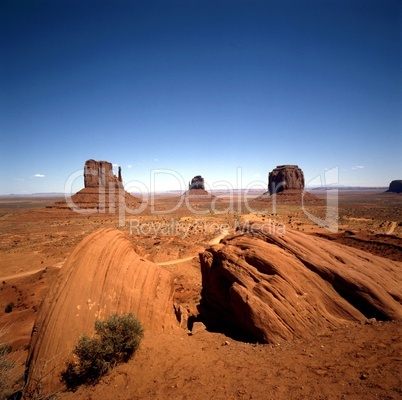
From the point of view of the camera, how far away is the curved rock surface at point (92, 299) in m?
5.93

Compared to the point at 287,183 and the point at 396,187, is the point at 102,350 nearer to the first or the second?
the point at 287,183

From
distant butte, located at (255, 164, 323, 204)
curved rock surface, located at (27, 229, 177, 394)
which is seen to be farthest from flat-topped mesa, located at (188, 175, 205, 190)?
curved rock surface, located at (27, 229, 177, 394)

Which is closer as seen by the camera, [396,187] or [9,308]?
[9,308]

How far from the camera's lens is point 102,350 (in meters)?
5.65

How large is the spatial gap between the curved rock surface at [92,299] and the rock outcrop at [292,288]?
237cm

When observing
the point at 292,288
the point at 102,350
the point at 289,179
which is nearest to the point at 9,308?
the point at 102,350

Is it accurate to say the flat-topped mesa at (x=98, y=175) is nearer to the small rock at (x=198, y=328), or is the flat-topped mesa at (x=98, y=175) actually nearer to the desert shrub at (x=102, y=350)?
the small rock at (x=198, y=328)

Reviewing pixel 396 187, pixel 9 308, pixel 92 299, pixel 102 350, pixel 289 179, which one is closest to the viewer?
pixel 102 350

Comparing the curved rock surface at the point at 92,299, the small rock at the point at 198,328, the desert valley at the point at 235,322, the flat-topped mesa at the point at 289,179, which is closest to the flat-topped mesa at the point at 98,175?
the flat-topped mesa at the point at 289,179

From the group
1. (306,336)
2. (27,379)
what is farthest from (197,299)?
(27,379)

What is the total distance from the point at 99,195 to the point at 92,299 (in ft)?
223

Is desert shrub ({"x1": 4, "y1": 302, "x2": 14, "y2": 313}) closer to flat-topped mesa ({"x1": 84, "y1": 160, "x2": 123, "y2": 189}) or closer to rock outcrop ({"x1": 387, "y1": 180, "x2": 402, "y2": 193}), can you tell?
flat-topped mesa ({"x1": 84, "y1": 160, "x2": 123, "y2": 189})

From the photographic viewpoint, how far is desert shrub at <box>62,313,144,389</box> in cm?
555

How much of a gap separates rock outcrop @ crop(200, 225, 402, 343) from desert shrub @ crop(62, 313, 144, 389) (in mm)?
3621
